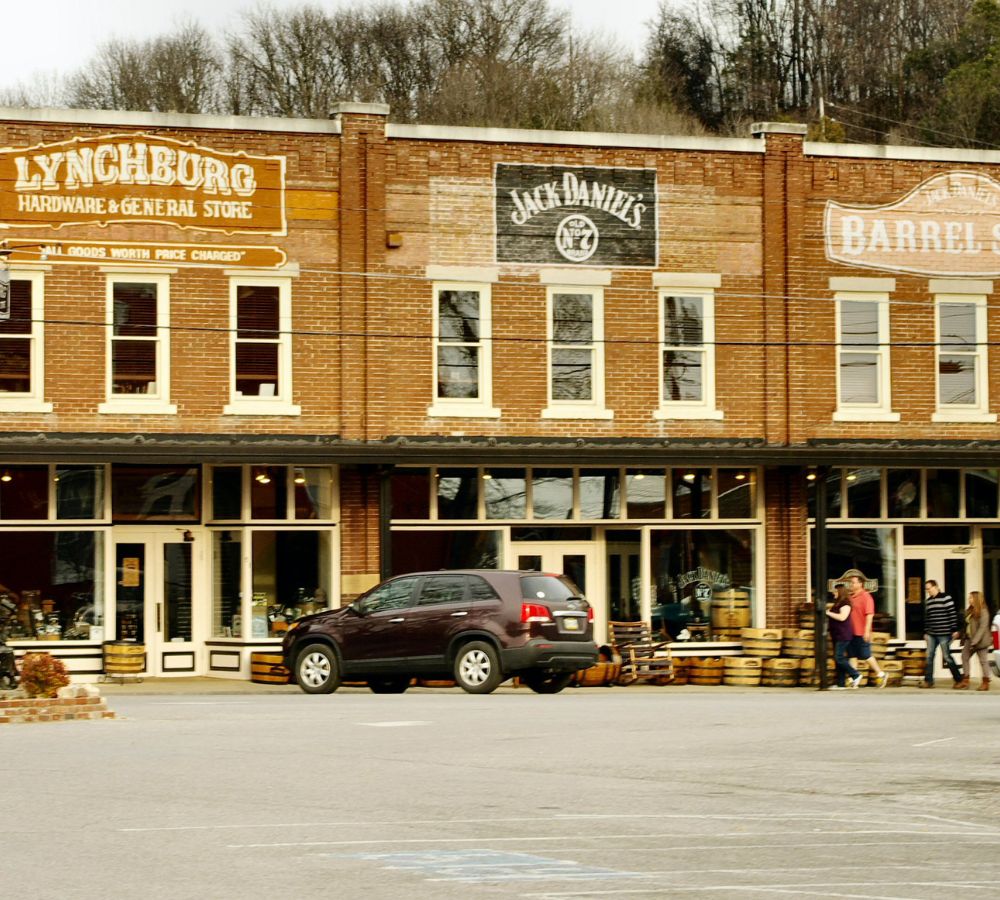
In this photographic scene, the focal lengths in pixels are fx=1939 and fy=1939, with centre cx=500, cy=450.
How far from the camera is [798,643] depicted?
104 ft

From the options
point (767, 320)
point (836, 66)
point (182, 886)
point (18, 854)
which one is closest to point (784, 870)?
point (182, 886)

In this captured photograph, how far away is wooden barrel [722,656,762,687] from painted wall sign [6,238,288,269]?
32.1ft

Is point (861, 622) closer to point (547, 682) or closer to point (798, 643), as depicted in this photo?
point (798, 643)

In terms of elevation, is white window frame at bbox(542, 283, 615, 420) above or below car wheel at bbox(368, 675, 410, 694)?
A: above

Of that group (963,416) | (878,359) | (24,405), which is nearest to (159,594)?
(24,405)

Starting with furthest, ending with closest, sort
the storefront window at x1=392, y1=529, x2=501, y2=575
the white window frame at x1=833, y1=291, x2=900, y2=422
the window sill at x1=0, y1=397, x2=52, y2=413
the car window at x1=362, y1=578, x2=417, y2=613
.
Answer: the white window frame at x1=833, y1=291, x2=900, y2=422
the storefront window at x1=392, y1=529, x2=501, y2=575
the window sill at x1=0, y1=397, x2=52, y2=413
the car window at x1=362, y1=578, x2=417, y2=613

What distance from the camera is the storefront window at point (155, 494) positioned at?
100 feet

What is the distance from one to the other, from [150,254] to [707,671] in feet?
36.7

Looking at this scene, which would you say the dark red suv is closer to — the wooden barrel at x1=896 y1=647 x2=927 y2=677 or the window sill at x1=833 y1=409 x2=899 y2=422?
the window sill at x1=833 y1=409 x2=899 y2=422

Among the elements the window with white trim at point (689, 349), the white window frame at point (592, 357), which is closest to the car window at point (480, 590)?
the white window frame at point (592, 357)

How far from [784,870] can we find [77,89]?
67868 mm

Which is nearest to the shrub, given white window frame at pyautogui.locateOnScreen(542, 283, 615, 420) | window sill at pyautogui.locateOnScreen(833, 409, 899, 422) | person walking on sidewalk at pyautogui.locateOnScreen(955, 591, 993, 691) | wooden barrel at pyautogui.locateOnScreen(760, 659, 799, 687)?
white window frame at pyautogui.locateOnScreen(542, 283, 615, 420)

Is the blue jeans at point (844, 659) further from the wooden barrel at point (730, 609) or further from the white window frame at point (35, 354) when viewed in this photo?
the white window frame at point (35, 354)

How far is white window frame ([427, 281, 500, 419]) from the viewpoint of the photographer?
31.4 meters
